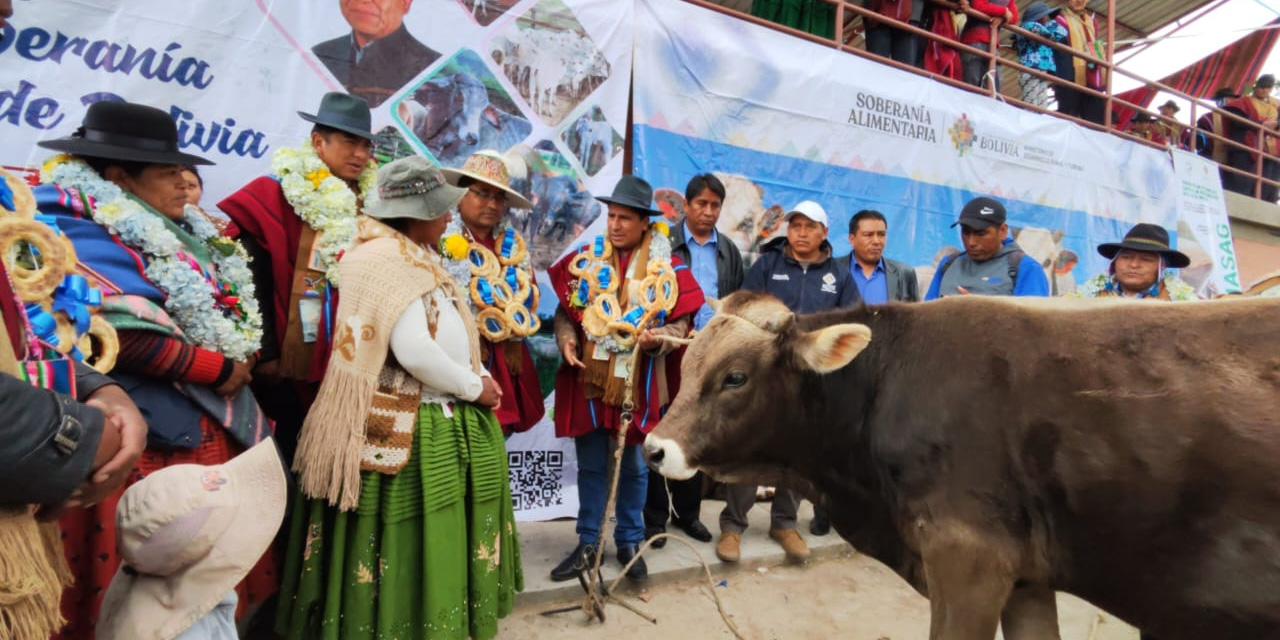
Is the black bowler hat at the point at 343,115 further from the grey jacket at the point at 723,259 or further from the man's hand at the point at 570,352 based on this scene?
the grey jacket at the point at 723,259

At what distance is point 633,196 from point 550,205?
1.15 m

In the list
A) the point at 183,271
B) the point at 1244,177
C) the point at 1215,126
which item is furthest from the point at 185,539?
the point at 1244,177

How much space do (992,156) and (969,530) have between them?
19.5 ft

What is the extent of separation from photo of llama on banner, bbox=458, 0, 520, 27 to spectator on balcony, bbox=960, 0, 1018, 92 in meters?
5.42

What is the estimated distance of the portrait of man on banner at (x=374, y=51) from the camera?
3961 mm

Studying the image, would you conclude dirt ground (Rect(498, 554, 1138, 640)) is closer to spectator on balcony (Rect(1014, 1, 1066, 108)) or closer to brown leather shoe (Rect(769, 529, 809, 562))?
brown leather shoe (Rect(769, 529, 809, 562))

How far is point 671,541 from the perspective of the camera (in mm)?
4367

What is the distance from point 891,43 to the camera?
290 inches

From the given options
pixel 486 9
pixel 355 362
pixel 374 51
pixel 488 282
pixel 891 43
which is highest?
pixel 891 43

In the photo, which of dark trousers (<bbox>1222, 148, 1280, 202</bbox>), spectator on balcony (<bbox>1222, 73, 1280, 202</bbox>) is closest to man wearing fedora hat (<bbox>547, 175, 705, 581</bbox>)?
spectator on balcony (<bbox>1222, 73, 1280, 202</bbox>)

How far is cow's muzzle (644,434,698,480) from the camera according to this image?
7.66 ft

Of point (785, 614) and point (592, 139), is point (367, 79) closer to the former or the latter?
point (592, 139)

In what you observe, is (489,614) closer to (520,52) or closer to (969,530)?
(969,530)

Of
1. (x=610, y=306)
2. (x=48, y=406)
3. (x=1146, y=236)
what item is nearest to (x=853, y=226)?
(x=1146, y=236)
